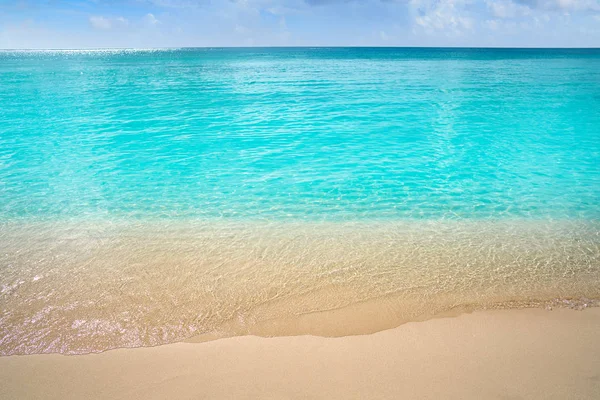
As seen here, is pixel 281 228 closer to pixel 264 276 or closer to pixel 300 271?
pixel 300 271

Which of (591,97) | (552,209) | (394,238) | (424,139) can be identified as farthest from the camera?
(591,97)

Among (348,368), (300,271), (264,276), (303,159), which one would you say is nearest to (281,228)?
(300,271)

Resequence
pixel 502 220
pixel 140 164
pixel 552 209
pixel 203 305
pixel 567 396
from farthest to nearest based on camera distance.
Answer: pixel 140 164
pixel 552 209
pixel 502 220
pixel 203 305
pixel 567 396

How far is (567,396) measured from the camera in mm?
3975

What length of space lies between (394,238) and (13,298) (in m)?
6.33

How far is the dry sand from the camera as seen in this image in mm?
4098

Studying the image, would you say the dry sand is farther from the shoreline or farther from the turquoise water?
the turquoise water

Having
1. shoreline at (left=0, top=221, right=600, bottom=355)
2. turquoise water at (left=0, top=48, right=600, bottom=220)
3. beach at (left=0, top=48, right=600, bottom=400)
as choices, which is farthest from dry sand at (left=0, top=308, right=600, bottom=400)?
turquoise water at (left=0, top=48, right=600, bottom=220)

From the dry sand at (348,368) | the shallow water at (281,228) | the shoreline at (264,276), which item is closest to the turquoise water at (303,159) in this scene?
the shallow water at (281,228)

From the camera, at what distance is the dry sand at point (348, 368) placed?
4098 mm

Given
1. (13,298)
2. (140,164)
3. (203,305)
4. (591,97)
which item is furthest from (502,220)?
(591,97)

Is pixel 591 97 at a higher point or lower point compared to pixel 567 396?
higher

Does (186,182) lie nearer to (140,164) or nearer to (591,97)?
(140,164)

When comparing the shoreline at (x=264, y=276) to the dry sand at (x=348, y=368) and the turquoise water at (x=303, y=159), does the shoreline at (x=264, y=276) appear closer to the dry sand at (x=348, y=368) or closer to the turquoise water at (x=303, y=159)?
the dry sand at (x=348, y=368)
